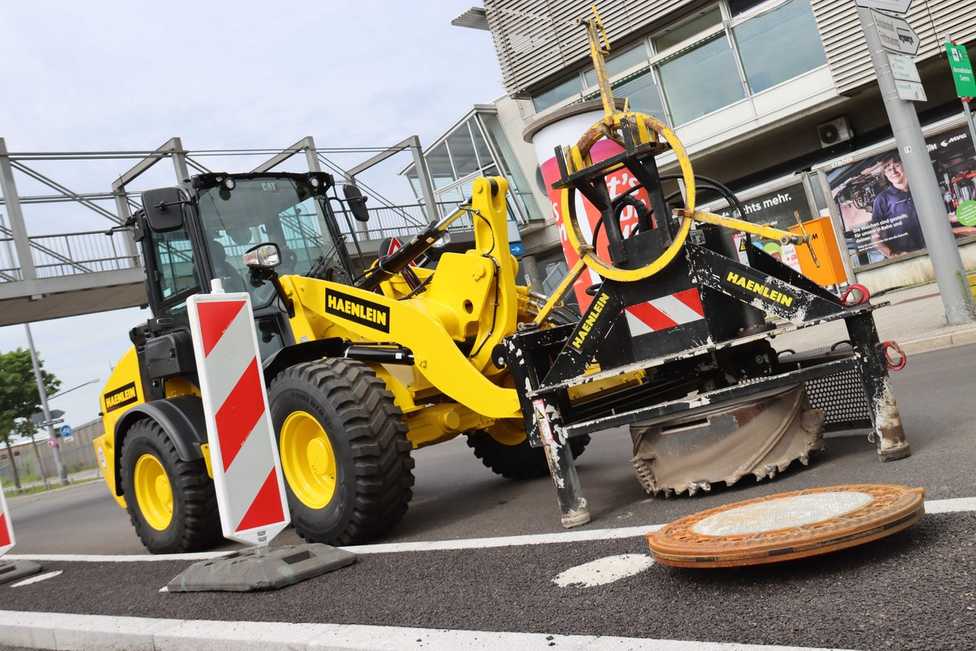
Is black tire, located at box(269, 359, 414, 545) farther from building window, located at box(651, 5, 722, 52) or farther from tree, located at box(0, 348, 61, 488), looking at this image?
tree, located at box(0, 348, 61, 488)

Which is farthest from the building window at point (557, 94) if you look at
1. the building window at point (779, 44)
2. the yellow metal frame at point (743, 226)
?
the yellow metal frame at point (743, 226)

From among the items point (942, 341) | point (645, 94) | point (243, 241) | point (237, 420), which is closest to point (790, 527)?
point (237, 420)

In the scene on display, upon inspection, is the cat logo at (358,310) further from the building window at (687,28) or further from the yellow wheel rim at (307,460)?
the building window at (687,28)

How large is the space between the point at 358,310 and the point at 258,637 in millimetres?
2945

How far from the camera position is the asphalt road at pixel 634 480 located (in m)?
4.59

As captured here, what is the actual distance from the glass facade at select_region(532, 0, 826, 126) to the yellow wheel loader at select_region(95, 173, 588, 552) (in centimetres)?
1748

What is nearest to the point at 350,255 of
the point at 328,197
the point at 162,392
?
the point at 328,197

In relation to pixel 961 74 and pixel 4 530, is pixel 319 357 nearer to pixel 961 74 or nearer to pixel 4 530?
pixel 4 530

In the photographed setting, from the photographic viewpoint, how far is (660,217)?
4.87 metres

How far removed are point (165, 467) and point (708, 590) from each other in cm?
502

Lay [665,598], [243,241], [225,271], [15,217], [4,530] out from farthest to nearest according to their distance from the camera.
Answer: [15,217] < [4,530] < [243,241] < [225,271] < [665,598]

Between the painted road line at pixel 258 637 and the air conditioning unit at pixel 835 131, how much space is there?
21.9 m

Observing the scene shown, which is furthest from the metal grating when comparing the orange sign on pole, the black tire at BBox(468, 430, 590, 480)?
the orange sign on pole

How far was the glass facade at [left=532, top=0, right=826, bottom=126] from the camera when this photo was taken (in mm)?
22125
